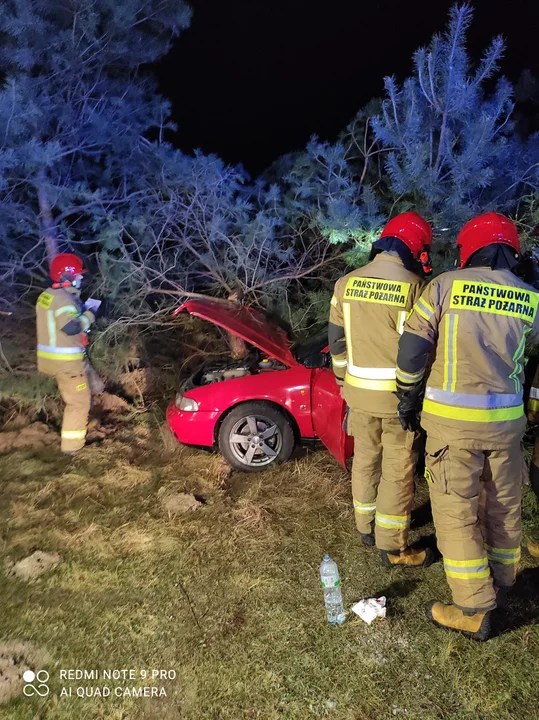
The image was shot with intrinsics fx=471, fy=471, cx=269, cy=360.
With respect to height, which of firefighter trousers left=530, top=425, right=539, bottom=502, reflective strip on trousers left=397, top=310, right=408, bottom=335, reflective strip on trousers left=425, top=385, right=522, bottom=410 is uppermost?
reflective strip on trousers left=397, top=310, right=408, bottom=335

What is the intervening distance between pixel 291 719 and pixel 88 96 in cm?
573

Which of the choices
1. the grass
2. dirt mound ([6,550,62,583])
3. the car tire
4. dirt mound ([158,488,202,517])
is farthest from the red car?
dirt mound ([6,550,62,583])

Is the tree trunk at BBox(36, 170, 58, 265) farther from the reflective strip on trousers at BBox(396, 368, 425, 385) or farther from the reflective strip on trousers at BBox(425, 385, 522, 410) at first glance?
the reflective strip on trousers at BBox(425, 385, 522, 410)

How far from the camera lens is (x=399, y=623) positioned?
2619 millimetres

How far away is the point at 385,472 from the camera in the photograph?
2977 millimetres

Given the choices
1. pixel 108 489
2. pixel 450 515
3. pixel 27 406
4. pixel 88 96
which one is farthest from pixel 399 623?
pixel 88 96

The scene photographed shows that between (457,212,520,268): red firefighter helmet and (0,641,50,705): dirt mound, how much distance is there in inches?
125

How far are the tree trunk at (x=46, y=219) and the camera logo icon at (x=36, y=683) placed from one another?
4092 millimetres

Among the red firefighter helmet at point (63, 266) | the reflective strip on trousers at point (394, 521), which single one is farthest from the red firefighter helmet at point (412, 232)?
the red firefighter helmet at point (63, 266)

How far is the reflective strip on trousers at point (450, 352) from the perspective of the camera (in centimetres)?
239

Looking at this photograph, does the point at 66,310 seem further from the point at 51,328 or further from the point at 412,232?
the point at 412,232

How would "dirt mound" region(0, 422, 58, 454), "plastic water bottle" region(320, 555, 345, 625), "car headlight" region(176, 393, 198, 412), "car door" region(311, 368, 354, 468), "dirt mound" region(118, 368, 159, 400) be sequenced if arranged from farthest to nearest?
"dirt mound" region(118, 368, 159, 400) < "dirt mound" region(0, 422, 58, 454) < "car headlight" region(176, 393, 198, 412) < "car door" region(311, 368, 354, 468) < "plastic water bottle" region(320, 555, 345, 625)

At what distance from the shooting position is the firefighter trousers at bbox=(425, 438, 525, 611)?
2451mm

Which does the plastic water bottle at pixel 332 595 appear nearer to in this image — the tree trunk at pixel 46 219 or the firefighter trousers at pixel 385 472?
the firefighter trousers at pixel 385 472
